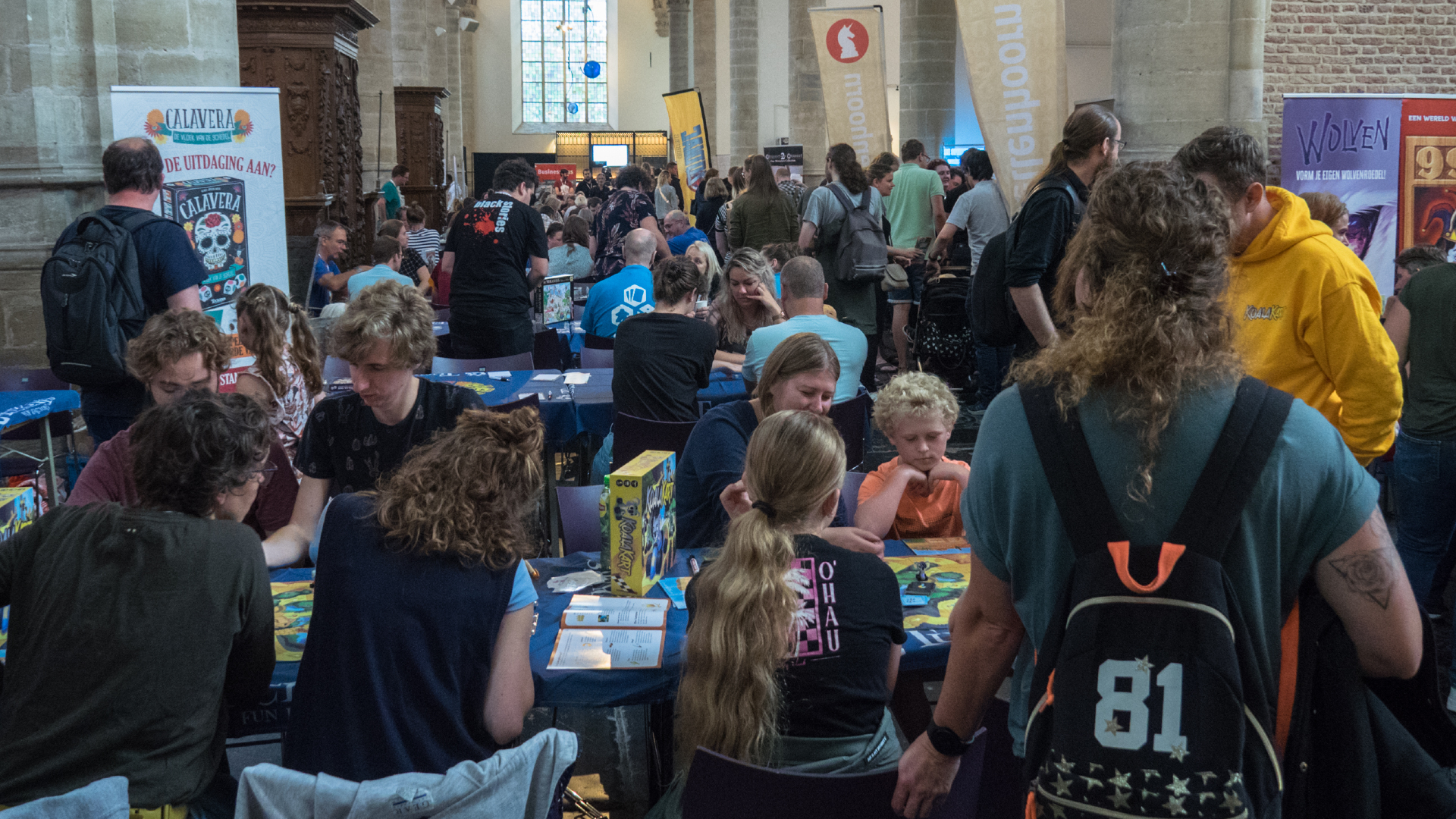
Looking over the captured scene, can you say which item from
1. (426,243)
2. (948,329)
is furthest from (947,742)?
(426,243)

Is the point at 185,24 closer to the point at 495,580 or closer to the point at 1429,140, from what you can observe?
the point at 495,580

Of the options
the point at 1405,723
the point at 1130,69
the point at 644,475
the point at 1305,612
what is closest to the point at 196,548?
the point at 644,475

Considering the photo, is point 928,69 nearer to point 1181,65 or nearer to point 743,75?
point 743,75

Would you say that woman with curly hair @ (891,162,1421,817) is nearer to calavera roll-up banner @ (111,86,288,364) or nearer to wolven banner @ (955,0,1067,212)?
wolven banner @ (955,0,1067,212)

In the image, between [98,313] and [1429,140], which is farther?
[1429,140]

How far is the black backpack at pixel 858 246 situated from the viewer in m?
7.89

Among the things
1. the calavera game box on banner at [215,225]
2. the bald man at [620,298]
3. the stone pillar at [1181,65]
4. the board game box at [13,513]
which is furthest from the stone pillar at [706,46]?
the board game box at [13,513]

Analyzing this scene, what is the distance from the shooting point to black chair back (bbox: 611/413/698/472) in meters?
4.24

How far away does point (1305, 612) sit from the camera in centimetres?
144

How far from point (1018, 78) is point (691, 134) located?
7.91 meters

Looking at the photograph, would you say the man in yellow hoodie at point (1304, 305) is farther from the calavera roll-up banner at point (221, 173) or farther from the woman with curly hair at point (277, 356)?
the calavera roll-up banner at point (221, 173)

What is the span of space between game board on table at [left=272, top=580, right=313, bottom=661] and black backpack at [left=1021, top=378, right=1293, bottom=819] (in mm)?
1511

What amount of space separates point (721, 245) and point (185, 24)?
5.91m

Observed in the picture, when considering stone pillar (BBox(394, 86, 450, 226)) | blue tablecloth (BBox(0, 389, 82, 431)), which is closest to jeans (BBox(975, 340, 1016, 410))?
blue tablecloth (BBox(0, 389, 82, 431))
